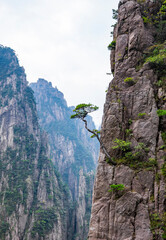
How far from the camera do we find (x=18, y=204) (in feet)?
179

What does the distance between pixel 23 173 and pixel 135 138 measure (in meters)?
56.2

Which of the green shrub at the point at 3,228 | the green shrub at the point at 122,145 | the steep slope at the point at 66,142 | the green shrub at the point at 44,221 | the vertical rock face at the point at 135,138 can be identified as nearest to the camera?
the vertical rock face at the point at 135,138

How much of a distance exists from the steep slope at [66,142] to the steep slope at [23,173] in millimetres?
18212

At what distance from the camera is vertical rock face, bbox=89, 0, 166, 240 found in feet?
34.5

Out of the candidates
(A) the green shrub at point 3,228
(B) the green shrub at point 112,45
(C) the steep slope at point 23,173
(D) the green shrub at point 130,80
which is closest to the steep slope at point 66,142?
(C) the steep slope at point 23,173

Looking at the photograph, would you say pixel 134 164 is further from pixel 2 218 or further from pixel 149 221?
pixel 2 218

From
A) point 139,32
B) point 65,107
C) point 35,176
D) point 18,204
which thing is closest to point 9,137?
point 35,176

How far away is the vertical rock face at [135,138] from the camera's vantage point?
10516mm

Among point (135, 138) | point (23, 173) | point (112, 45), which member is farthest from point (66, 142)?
point (135, 138)

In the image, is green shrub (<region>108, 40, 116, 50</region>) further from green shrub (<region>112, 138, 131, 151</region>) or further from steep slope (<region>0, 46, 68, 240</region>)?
steep slope (<region>0, 46, 68, 240</region>)

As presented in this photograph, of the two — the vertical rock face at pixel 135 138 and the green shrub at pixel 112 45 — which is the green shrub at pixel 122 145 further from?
the green shrub at pixel 112 45

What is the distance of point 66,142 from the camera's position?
426 ft

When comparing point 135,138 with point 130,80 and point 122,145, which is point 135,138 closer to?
point 122,145

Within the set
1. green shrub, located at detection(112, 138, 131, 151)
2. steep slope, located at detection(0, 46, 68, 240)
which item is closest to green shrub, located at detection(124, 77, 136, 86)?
green shrub, located at detection(112, 138, 131, 151)
